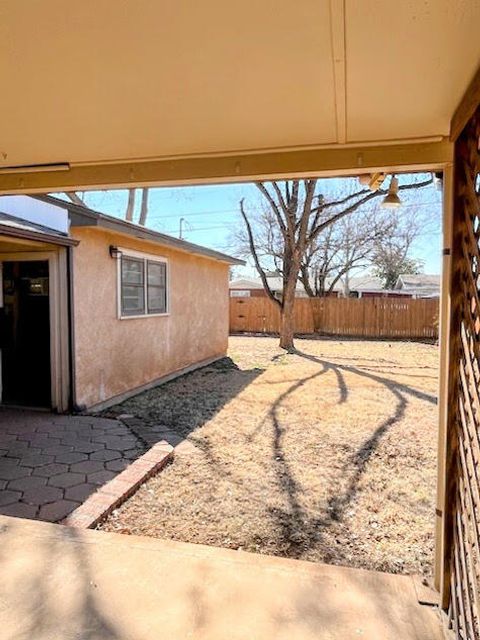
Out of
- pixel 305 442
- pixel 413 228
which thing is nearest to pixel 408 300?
pixel 413 228

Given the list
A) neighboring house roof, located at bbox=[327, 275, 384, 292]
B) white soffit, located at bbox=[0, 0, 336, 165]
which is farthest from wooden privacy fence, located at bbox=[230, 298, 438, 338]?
white soffit, located at bbox=[0, 0, 336, 165]

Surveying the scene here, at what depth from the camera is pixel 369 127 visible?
1981 mm

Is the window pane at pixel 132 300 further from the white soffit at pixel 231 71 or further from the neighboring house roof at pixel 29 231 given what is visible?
the white soffit at pixel 231 71

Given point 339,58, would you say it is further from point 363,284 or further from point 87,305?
point 363,284

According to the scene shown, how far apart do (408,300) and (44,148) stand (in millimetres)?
16178

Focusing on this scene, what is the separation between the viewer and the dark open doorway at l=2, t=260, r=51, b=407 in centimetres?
694

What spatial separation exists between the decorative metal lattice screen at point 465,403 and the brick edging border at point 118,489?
7.36 feet

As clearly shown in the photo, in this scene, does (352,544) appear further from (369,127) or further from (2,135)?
(2,135)

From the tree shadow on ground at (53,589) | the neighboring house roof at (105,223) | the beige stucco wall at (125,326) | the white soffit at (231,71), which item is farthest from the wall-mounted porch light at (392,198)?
the beige stucco wall at (125,326)

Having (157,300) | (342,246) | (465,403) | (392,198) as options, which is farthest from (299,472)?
(342,246)

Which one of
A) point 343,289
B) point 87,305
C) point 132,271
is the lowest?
point 87,305

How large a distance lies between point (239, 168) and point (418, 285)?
1151 inches

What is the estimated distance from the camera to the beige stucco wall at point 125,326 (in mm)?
5824

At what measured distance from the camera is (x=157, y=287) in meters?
7.88
